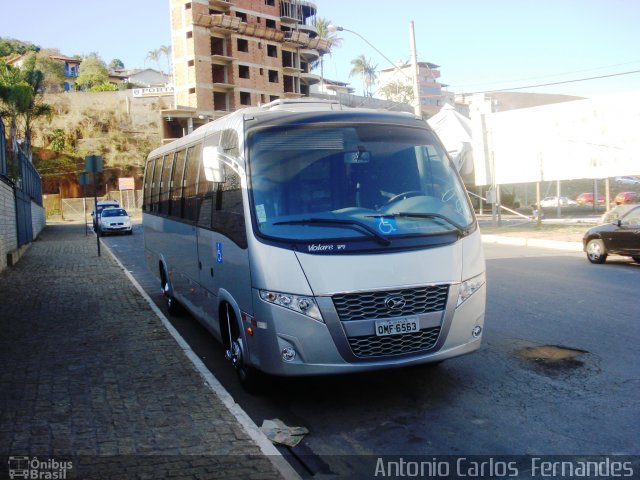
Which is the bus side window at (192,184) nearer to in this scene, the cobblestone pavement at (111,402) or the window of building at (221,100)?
the cobblestone pavement at (111,402)

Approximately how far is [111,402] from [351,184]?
2939mm

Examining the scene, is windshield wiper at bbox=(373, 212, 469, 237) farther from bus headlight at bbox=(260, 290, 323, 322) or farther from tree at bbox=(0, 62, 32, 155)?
tree at bbox=(0, 62, 32, 155)

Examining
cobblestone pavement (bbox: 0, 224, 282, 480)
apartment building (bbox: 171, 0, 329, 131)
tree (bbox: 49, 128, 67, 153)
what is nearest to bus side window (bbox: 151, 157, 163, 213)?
cobblestone pavement (bbox: 0, 224, 282, 480)

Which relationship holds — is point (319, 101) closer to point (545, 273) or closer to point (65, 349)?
point (65, 349)

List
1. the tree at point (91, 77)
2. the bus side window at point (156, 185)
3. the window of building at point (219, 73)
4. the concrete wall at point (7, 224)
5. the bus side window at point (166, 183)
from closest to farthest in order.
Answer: the bus side window at point (166, 183) < the bus side window at point (156, 185) < the concrete wall at point (7, 224) < the window of building at point (219, 73) < the tree at point (91, 77)

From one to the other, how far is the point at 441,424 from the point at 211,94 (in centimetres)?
6711

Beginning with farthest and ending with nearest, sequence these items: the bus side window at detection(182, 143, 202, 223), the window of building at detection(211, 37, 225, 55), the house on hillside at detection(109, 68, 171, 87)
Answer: the house on hillside at detection(109, 68, 171, 87) < the window of building at detection(211, 37, 225, 55) < the bus side window at detection(182, 143, 202, 223)

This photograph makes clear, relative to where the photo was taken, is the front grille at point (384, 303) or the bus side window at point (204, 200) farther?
the bus side window at point (204, 200)

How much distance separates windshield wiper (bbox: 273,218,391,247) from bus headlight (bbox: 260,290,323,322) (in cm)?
69

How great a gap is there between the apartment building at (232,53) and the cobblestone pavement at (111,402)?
60.5 m

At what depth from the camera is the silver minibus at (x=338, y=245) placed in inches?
200

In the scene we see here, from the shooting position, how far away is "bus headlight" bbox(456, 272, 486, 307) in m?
5.44

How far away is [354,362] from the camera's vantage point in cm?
512

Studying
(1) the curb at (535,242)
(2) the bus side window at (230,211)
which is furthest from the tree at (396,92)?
(2) the bus side window at (230,211)
